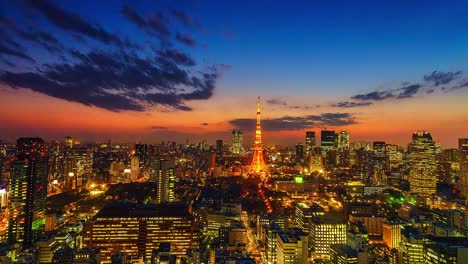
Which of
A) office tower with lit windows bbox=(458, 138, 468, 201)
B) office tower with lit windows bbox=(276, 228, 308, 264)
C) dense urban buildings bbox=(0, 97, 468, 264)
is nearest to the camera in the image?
office tower with lit windows bbox=(276, 228, 308, 264)

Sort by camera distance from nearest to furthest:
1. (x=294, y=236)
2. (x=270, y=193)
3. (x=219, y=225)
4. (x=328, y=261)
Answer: (x=294, y=236) → (x=328, y=261) → (x=219, y=225) → (x=270, y=193)

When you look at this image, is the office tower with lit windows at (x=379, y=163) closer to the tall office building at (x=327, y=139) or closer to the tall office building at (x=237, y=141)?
the tall office building at (x=327, y=139)

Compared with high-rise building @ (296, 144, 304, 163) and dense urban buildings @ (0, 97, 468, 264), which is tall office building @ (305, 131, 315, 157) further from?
dense urban buildings @ (0, 97, 468, 264)

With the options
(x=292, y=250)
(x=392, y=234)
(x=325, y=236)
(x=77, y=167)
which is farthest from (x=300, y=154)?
(x=292, y=250)

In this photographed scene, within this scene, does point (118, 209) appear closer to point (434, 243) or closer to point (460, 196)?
point (434, 243)

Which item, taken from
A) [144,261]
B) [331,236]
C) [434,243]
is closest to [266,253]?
[331,236]

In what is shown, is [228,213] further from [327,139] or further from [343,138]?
[343,138]

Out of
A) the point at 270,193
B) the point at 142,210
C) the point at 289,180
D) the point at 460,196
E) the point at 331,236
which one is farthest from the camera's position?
the point at 289,180

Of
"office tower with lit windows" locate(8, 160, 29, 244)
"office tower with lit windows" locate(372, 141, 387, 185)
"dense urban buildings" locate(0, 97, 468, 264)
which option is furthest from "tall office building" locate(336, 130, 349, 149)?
"office tower with lit windows" locate(8, 160, 29, 244)
